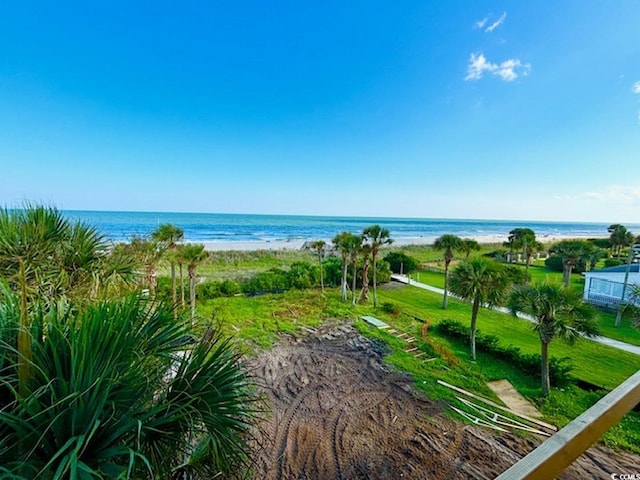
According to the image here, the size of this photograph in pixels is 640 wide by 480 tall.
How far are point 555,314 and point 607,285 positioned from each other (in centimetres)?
1422

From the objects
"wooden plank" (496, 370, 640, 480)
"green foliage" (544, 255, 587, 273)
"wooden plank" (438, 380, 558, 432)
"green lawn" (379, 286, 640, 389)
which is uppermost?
"wooden plank" (496, 370, 640, 480)

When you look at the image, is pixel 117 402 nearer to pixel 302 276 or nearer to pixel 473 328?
pixel 473 328

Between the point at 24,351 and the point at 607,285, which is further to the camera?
the point at 607,285

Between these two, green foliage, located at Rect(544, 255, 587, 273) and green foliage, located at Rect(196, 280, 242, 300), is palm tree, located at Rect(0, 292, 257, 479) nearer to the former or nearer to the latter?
green foliage, located at Rect(196, 280, 242, 300)

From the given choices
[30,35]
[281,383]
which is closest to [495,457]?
[281,383]

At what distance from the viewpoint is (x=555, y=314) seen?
322 inches

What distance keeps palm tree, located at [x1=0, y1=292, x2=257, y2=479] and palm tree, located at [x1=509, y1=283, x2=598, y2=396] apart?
9.55 metres

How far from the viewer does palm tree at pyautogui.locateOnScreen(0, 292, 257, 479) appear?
1282 millimetres

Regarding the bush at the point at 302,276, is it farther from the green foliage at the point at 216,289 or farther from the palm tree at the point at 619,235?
the palm tree at the point at 619,235

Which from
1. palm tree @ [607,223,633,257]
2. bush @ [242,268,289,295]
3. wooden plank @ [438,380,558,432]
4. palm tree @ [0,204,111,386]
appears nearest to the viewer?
palm tree @ [0,204,111,386]

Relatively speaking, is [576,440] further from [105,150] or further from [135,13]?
[105,150]

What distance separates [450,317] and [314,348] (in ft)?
27.0

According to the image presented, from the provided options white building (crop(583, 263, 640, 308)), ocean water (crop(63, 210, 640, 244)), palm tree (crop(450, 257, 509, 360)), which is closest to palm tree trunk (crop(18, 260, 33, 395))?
palm tree (crop(450, 257, 509, 360))

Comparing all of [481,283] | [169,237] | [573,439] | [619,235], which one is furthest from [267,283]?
[619,235]
